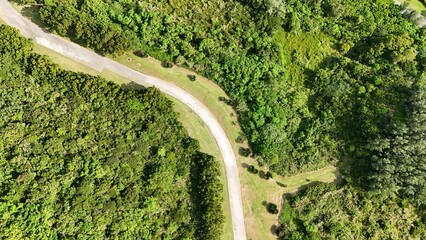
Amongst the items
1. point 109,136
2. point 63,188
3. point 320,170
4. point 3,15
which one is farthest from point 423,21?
point 3,15

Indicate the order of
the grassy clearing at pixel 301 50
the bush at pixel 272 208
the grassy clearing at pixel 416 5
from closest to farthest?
the bush at pixel 272 208 < the grassy clearing at pixel 301 50 < the grassy clearing at pixel 416 5

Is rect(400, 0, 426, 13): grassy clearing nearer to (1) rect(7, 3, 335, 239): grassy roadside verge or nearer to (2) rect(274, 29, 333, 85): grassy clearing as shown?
(2) rect(274, 29, 333, 85): grassy clearing

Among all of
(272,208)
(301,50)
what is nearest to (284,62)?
(301,50)

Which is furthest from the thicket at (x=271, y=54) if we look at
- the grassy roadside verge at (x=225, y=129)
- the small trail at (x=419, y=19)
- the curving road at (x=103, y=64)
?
the small trail at (x=419, y=19)

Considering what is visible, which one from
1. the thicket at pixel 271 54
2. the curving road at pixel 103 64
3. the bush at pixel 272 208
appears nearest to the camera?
the bush at pixel 272 208

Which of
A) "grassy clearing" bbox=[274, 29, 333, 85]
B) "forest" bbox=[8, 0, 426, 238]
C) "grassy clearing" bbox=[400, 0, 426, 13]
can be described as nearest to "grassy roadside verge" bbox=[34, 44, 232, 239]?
"forest" bbox=[8, 0, 426, 238]

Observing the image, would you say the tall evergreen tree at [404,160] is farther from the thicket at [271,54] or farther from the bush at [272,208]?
the bush at [272,208]

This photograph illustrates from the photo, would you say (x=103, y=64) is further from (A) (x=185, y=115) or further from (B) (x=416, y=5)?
(B) (x=416, y=5)
